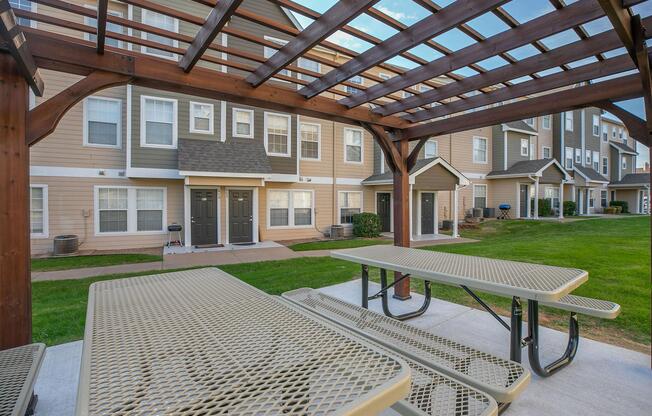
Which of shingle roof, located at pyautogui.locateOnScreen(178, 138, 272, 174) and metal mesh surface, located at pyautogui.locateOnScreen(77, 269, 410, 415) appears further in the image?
shingle roof, located at pyautogui.locateOnScreen(178, 138, 272, 174)

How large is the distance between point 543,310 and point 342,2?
4777mm

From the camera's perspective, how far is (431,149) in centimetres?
1642

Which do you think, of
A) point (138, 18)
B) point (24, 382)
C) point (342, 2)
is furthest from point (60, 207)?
point (342, 2)

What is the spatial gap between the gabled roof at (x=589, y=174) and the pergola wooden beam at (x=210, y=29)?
26941mm

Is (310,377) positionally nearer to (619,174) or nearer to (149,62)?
(149,62)

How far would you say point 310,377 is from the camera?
1180 millimetres

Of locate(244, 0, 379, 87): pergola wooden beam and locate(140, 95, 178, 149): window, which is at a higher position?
locate(140, 95, 178, 149): window

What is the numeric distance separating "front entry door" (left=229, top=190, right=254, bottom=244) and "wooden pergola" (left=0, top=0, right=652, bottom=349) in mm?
8293

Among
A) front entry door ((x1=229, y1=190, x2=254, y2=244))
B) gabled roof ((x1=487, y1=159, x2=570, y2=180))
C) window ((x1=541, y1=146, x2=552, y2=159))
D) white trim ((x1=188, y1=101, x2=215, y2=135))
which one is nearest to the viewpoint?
white trim ((x1=188, y1=101, x2=215, y2=135))

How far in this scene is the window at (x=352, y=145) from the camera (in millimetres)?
14062

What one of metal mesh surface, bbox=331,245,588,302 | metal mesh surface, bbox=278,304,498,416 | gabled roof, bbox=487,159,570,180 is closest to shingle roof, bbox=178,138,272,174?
metal mesh surface, bbox=331,245,588,302

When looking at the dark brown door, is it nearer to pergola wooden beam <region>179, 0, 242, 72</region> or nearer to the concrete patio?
the concrete patio

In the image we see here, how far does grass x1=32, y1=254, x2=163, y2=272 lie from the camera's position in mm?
7594

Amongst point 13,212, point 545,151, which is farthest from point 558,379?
point 545,151
